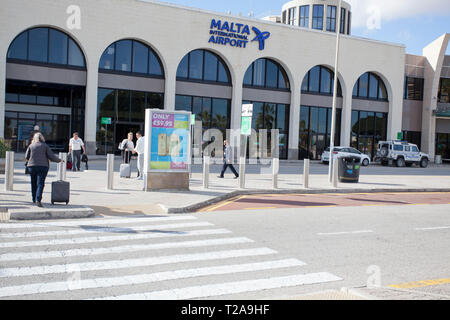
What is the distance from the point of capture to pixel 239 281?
5.84m

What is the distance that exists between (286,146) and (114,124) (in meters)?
15.0

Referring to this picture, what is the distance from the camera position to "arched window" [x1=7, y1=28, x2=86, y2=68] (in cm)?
2902

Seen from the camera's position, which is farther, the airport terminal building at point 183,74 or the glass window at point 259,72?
the glass window at point 259,72

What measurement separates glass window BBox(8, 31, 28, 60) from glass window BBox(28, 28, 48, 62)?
25 cm

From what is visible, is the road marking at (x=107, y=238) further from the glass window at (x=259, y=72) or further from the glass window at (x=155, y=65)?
the glass window at (x=259, y=72)

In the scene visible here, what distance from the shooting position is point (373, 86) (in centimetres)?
4391

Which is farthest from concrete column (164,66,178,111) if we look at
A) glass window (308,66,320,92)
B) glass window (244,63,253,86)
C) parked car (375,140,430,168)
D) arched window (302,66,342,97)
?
parked car (375,140,430,168)

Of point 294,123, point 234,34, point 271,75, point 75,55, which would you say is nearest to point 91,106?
point 75,55

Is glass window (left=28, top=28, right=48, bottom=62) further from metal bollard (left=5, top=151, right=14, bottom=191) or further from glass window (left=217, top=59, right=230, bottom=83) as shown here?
metal bollard (left=5, top=151, right=14, bottom=191)

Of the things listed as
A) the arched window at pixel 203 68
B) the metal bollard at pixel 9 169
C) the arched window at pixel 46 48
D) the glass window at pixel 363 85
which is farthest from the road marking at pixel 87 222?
the glass window at pixel 363 85

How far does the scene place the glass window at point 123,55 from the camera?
32003 millimetres

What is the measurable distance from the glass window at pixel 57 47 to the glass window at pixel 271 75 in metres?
16.5

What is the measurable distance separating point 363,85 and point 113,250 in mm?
39857
